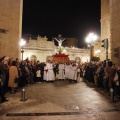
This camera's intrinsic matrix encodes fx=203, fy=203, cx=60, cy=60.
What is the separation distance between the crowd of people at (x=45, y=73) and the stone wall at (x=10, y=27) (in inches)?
55.7

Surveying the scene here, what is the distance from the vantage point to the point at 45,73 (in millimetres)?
17250

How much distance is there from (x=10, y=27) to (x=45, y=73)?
4852 millimetres

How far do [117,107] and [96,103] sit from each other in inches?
37.0

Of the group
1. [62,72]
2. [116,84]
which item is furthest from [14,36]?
[116,84]

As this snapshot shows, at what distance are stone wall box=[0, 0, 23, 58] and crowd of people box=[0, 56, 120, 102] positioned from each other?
1.42 meters

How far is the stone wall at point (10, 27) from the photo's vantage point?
1455 cm

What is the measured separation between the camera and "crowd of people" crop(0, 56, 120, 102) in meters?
10.4

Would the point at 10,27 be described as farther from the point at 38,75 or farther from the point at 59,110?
the point at 59,110

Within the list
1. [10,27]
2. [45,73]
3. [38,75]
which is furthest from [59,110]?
[45,73]

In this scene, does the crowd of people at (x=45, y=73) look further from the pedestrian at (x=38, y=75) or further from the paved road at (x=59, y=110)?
the paved road at (x=59, y=110)

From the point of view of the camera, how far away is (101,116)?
6562 millimetres

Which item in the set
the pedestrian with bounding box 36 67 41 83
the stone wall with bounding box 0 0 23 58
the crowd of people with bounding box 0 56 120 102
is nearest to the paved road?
the crowd of people with bounding box 0 56 120 102

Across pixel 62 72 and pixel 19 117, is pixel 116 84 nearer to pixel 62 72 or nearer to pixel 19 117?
pixel 19 117

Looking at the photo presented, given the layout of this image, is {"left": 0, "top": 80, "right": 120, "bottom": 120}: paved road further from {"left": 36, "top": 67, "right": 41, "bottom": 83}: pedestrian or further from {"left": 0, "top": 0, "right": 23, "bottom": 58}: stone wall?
{"left": 36, "top": 67, "right": 41, "bottom": 83}: pedestrian
